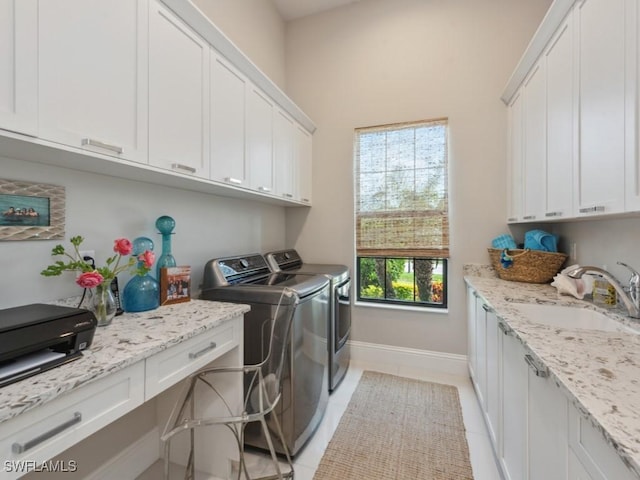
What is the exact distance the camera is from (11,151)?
1001mm

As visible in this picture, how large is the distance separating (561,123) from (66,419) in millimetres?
2437

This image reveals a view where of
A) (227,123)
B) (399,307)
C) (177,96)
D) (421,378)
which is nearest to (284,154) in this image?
(227,123)

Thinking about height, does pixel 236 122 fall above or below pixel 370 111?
below

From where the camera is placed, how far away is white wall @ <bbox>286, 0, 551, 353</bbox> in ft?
8.32

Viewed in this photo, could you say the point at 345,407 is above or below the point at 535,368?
below

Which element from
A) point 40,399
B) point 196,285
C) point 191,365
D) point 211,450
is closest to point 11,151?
point 40,399

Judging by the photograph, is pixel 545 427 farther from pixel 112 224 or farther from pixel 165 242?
pixel 112 224

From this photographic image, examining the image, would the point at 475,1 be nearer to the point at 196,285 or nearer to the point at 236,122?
the point at 236,122

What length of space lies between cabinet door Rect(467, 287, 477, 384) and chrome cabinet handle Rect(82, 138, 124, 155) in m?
2.33

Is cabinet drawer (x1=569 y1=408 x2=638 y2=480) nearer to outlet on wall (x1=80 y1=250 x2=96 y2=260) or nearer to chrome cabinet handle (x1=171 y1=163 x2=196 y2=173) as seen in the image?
chrome cabinet handle (x1=171 y1=163 x2=196 y2=173)

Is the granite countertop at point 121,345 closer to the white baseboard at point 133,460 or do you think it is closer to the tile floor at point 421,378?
the white baseboard at point 133,460

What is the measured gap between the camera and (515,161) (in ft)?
7.55

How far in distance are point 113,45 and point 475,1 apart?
303 cm

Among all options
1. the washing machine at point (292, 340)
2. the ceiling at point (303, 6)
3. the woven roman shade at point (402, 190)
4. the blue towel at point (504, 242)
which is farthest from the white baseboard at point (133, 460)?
the ceiling at point (303, 6)
